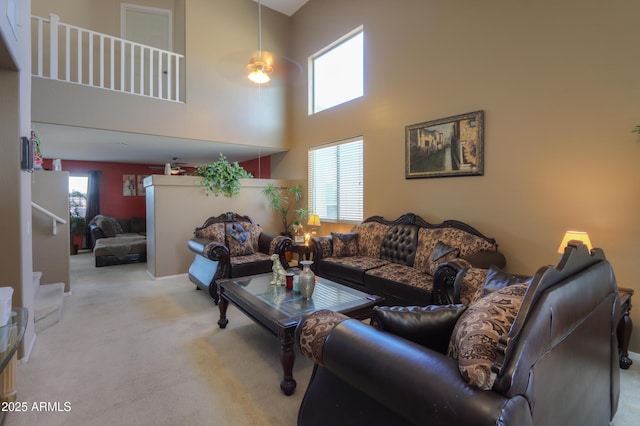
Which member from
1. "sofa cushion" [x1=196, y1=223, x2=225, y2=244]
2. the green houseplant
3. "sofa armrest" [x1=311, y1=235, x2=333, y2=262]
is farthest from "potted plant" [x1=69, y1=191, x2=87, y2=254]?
"sofa armrest" [x1=311, y1=235, x2=333, y2=262]

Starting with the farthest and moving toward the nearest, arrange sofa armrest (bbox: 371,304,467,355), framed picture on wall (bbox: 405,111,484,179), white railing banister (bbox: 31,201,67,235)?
white railing banister (bbox: 31,201,67,235) → framed picture on wall (bbox: 405,111,484,179) → sofa armrest (bbox: 371,304,467,355)

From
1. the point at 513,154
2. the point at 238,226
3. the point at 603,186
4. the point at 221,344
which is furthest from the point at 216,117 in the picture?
the point at 603,186

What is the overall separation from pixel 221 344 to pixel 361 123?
377cm

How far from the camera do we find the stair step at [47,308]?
2.99 metres

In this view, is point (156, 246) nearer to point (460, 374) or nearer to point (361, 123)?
point (361, 123)

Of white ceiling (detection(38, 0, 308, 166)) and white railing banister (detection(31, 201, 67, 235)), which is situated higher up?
white ceiling (detection(38, 0, 308, 166))

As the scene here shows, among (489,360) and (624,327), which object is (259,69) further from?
(624,327)

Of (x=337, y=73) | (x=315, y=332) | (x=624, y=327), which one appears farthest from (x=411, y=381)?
(x=337, y=73)

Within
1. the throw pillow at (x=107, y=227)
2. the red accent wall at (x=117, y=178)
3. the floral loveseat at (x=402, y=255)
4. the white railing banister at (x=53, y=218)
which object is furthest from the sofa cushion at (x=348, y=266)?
the throw pillow at (x=107, y=227)

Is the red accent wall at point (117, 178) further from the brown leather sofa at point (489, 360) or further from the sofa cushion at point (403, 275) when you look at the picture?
the brown leather sofa at point (489, 360)

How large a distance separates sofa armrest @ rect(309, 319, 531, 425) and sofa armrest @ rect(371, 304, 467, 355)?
0.46 feet

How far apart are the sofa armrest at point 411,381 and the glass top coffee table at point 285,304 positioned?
83 centimetres

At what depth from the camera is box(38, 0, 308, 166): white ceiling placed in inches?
194

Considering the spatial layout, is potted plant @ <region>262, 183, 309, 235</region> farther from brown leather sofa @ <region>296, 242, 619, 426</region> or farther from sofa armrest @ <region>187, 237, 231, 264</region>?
brown leather sofa @ <region>296, 242, 619, 426</region>
